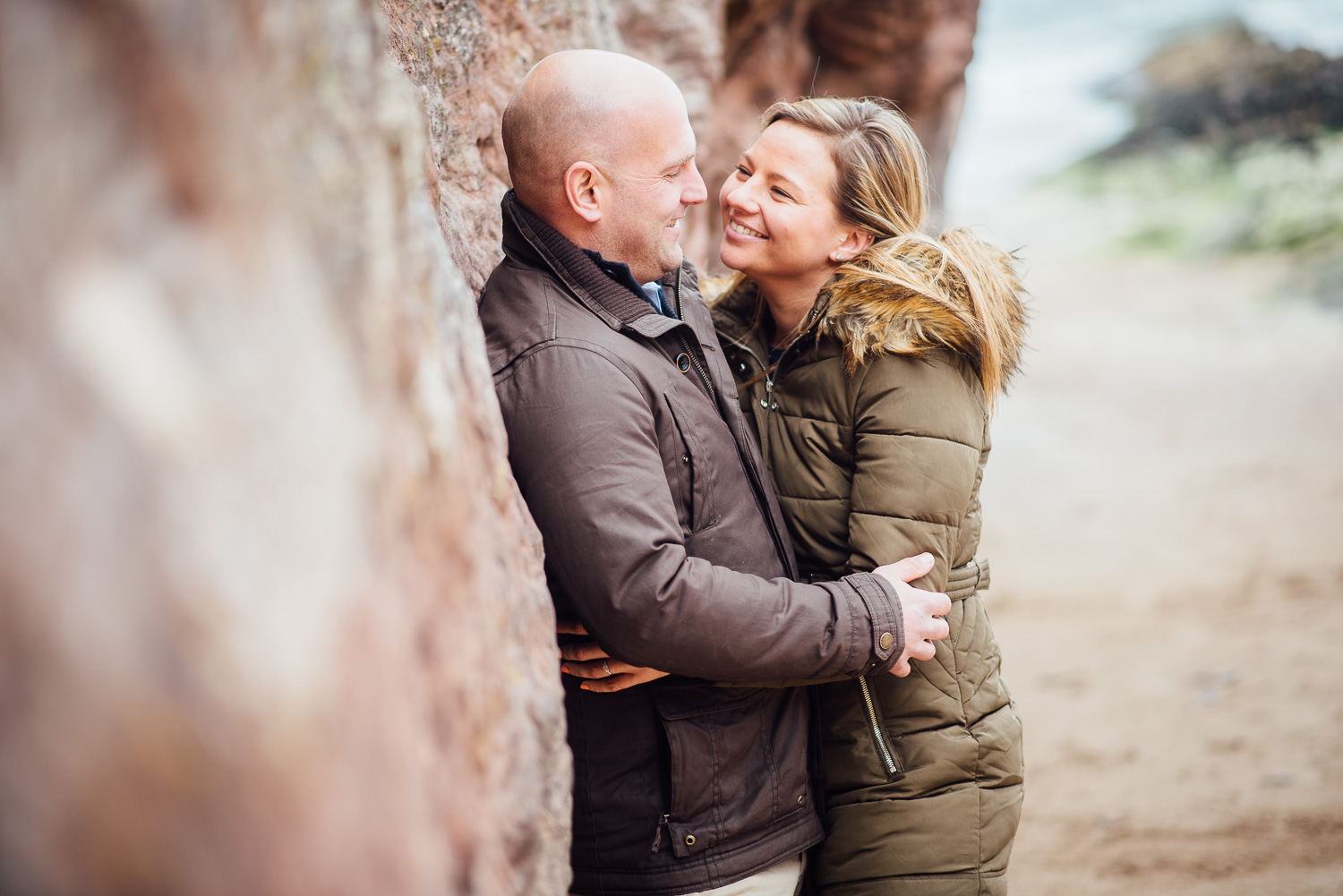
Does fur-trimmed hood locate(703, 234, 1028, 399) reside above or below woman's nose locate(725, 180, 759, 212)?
below

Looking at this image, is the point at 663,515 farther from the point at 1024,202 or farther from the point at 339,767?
the point at 1024,202

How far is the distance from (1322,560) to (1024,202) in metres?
18.8

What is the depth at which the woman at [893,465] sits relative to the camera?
6.80ft

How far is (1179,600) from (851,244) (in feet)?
17.1

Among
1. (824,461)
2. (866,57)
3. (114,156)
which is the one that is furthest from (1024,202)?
(114,156)

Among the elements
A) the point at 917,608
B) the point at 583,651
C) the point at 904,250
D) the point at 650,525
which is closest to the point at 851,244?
the point at 904,250

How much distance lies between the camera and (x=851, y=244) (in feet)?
7.83

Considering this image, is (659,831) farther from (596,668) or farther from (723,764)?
(596,668)

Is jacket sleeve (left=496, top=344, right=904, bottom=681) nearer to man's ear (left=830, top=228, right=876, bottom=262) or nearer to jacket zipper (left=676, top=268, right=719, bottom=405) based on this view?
jacket zipper (left=676, top=268, right=719, bottom=405)

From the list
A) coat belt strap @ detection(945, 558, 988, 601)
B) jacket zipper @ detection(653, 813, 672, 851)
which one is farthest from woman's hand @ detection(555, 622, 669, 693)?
coat belt strap @ detection(945, 558, 988, 601)

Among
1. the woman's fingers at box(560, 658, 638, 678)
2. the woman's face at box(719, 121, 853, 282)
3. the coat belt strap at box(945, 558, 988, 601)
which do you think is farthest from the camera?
the woman's face at box(719, 121, 853, 282)

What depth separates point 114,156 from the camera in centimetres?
78

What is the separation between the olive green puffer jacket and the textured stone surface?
50.2 inches

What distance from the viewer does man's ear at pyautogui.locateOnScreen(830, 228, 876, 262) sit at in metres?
2.37
